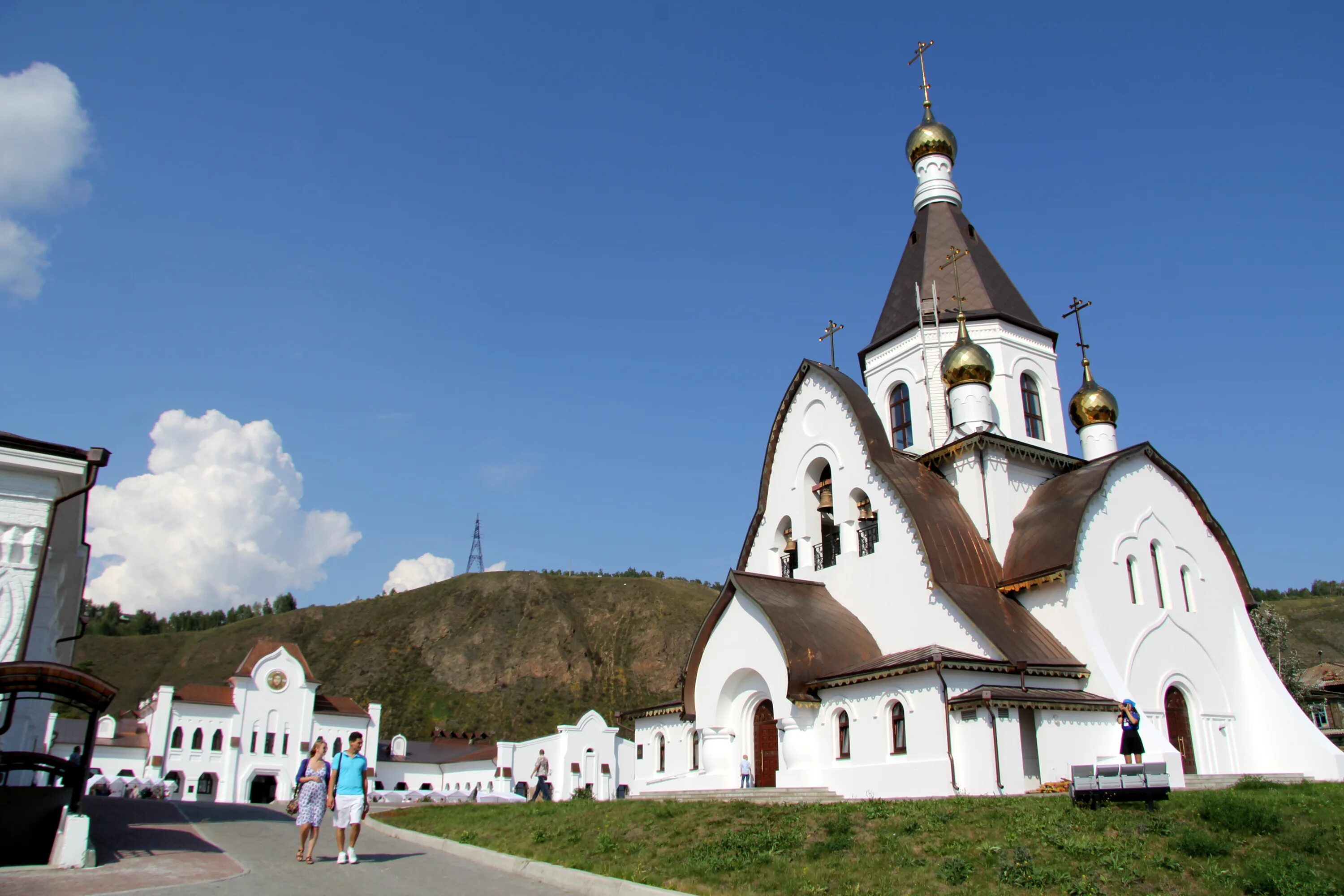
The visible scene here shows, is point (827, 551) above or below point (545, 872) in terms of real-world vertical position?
above

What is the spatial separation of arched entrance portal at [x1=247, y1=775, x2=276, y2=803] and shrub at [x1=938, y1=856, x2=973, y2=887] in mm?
41797

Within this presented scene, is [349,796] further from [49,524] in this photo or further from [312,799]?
[49,524]

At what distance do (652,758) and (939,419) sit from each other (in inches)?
419

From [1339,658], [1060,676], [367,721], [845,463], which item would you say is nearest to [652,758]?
[845,463]

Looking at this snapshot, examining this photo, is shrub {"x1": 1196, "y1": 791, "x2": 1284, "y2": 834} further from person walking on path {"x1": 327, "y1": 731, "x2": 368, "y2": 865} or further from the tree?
the tree

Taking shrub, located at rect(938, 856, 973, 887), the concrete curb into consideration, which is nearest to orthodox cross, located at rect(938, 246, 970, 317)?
shrub, located at rect(938, 856, 973, 887)

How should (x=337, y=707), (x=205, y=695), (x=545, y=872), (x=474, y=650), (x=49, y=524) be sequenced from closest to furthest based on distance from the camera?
(x=545, y=872) → (x=49, y=524) → (x=205, y=695) → (x=337, y=707) → (x=474, y=650)

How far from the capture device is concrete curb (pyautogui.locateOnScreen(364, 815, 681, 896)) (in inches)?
288

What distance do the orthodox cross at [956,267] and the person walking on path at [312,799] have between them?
19.1m

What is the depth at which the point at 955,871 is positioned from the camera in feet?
27.9

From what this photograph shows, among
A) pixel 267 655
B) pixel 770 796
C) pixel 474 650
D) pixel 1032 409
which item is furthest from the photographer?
pixel 474 650

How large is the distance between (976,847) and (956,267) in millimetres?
18744

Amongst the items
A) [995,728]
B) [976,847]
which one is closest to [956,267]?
[995,728]

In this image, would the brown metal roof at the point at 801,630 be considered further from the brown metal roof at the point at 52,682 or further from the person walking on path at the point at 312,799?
the brown metal roof at the point at 52,682
